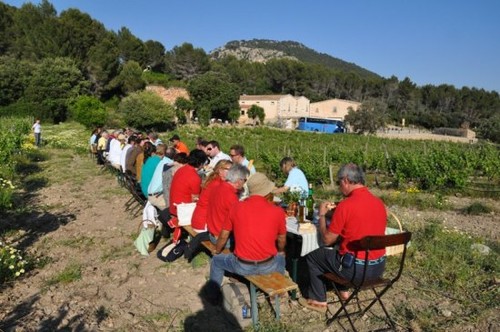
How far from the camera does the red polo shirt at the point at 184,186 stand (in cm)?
509

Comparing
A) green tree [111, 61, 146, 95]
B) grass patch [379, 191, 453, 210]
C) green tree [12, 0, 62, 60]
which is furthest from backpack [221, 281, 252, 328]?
green tree [111, 61, 146, 95]

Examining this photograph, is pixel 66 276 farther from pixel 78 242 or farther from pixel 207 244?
pixel 207 244

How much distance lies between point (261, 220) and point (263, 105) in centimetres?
5886

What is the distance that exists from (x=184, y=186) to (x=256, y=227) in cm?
186

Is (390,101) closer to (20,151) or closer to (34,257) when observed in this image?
(20,151)

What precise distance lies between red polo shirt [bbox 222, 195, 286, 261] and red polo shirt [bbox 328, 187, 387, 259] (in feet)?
1.58

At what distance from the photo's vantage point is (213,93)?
52.1 metres

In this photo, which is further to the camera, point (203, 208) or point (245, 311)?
point (203, 208)

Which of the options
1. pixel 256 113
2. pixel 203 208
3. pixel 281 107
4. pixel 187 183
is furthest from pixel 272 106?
pixel 203 208

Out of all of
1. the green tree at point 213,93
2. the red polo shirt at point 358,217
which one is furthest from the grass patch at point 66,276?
the green tree at point 213,93

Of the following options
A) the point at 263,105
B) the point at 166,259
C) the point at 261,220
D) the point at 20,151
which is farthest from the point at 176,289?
the point at 263,105

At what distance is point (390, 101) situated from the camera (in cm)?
8025

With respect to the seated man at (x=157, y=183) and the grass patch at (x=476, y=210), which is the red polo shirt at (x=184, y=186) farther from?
the grass patch at (x=476, y=210)

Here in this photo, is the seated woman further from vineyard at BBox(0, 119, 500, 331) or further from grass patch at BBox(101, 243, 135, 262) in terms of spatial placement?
grass patch at BBox(101, 243, 135, 262)
